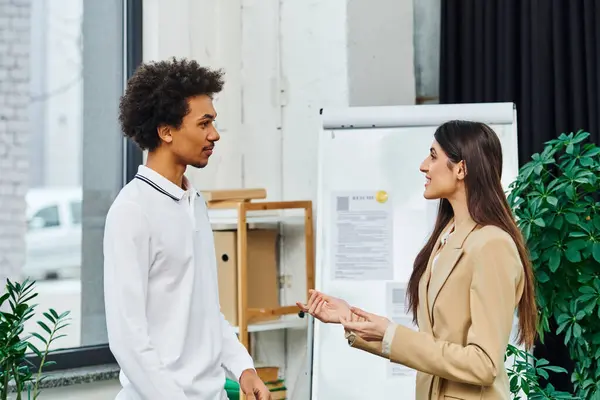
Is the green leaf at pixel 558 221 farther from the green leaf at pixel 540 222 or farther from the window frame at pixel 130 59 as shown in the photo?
the window frame at pixel 130 59

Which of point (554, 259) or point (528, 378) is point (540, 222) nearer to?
point (554, 259)

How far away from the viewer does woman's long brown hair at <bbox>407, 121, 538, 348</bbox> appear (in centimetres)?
176

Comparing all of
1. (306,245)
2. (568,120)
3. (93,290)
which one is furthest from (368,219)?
(93,290)

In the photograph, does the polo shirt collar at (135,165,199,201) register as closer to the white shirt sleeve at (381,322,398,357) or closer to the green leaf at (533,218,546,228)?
the white shirt sleeve at (381,322,398,357)

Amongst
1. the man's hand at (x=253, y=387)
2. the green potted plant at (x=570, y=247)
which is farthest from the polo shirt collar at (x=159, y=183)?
the green potted plant at (x=570, y=247)

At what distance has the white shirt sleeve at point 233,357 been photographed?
1.92 metres

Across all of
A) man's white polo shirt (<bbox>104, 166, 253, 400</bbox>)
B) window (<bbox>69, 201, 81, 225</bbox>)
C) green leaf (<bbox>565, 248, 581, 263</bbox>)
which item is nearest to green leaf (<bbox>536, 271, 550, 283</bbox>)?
green leaf (<bbox>565, 248, 581, 263</bbox>)

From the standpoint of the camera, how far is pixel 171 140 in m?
1.87

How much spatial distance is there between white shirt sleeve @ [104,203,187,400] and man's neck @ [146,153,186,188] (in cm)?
18

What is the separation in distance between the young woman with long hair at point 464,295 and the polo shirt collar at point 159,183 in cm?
37

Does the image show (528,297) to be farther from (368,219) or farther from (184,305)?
(368,219)

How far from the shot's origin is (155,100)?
187 cm

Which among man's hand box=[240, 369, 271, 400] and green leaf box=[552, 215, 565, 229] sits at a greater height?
green leaf box=[552, 215, 565, 229]

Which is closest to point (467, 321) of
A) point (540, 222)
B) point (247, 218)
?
point (540, 222)
